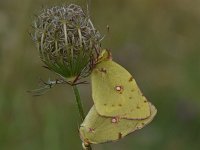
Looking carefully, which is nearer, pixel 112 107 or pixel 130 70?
pixel 112 107

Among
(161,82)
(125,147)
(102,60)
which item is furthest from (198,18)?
(102,60)

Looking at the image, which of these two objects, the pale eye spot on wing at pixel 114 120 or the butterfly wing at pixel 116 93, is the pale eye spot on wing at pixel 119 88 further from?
the pale eye spot on wing at pixel 114 120

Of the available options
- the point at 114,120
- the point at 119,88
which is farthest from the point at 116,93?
the point at 114,120

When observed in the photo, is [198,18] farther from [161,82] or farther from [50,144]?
[50,144]

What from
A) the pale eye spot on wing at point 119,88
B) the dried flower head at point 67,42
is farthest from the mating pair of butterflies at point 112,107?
the dried flower head at point 67,42

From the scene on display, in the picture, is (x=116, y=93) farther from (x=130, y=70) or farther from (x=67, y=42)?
(x=130, y=70)
